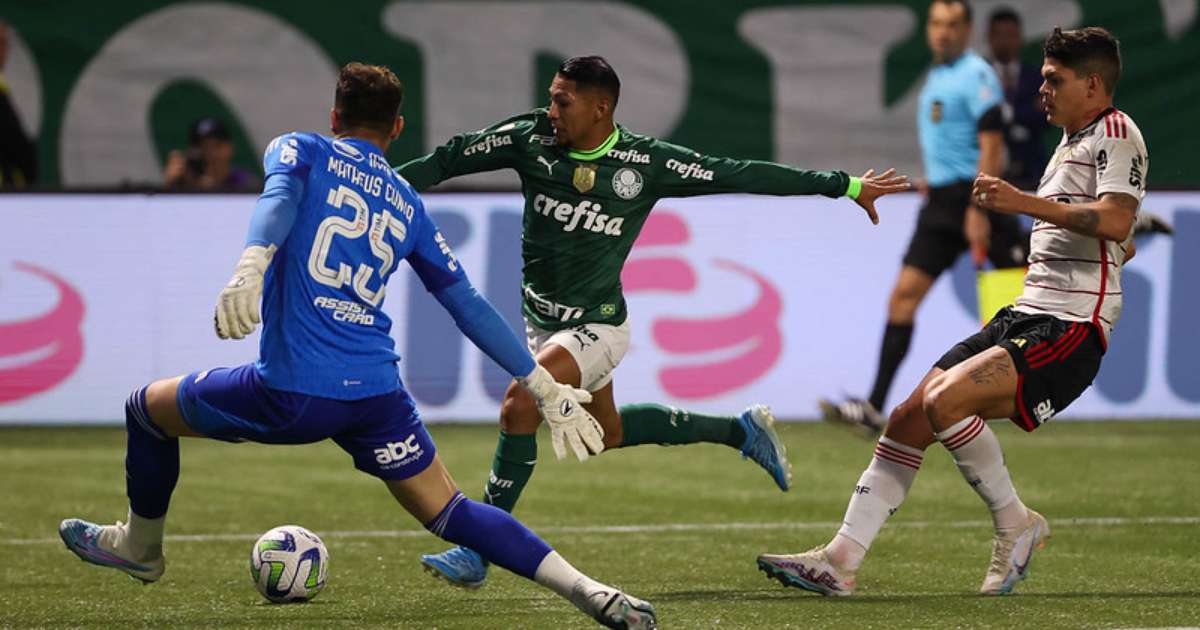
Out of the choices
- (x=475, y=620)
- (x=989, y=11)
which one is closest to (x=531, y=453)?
(x=475, y=620)

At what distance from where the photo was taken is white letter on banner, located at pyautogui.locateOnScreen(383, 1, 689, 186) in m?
16.1

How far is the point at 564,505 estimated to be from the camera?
32.7ft

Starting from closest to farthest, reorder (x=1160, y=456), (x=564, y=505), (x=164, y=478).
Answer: (x=164, y=478)
(x=564, y=505)
(x=1160, y=456)

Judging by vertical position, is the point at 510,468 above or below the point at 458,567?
above

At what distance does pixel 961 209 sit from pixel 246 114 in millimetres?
6295

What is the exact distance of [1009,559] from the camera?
708cm

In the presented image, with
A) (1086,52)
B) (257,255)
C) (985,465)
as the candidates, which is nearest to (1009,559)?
(985,465)

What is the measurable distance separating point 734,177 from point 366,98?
6.22 feet

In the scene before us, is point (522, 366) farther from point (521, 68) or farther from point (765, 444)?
point (521, 68)

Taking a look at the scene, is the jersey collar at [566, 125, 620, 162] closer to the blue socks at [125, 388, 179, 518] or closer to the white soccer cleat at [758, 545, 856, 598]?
the white soccer cleat at [758, 545, 856, 598]

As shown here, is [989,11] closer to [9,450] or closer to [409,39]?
[409,39]

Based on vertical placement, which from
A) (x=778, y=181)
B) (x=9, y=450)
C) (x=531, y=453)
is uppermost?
(x=778, y=181)

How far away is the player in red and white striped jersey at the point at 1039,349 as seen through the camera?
695 centimetres

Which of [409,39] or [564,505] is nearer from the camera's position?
[564,505]
